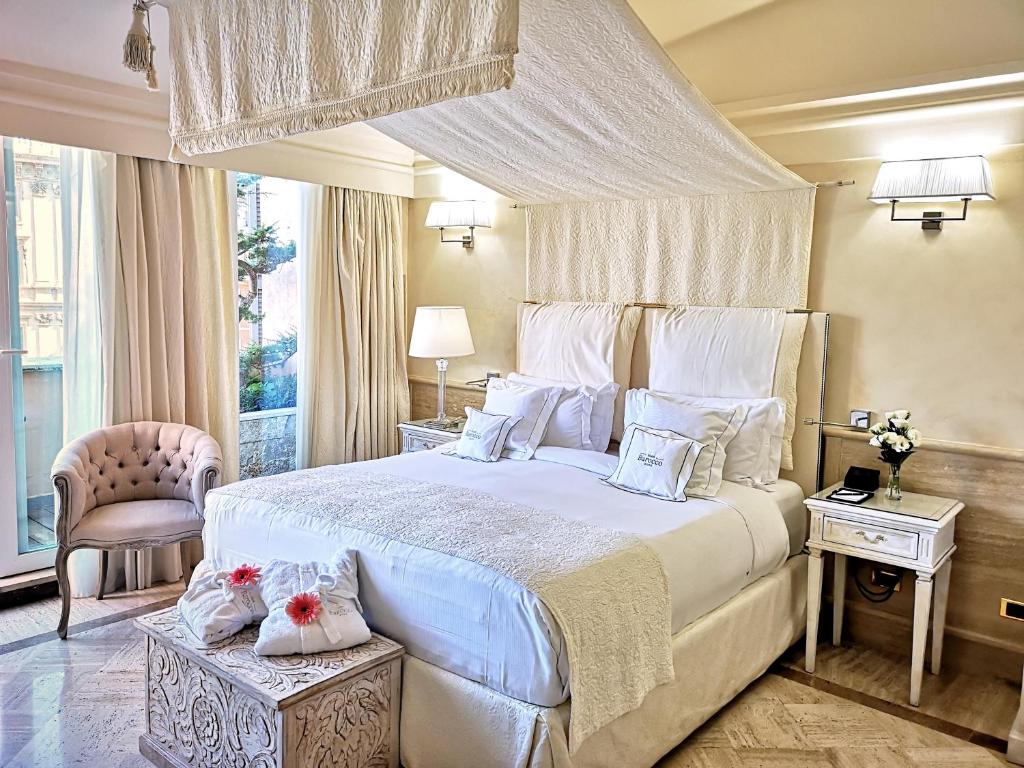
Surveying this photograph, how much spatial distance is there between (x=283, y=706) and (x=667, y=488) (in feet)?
5.43

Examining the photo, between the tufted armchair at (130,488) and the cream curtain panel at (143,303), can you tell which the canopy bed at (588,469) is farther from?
the cream curtain panel at (143,303)

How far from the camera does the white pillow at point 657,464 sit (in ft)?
10.3

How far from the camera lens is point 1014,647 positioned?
10.4ft

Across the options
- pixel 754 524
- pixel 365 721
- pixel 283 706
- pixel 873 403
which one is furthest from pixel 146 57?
pixel 873 403

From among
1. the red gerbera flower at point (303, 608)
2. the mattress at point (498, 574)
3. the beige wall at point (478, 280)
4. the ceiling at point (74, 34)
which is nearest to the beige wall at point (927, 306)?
the mattress at point (498, 574)

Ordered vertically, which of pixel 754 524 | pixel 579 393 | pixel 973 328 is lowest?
pixel 754 524

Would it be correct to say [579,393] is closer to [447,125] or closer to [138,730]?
[447,125]

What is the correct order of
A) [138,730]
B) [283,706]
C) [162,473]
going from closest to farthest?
[283,706]
[138,730]
[162,473]

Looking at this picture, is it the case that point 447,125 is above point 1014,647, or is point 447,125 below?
above

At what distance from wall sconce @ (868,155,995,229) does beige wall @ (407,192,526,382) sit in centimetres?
202

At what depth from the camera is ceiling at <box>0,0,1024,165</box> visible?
303 cm

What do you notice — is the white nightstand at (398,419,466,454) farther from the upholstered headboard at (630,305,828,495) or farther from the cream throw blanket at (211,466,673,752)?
the upholstered headboard at (630,305,828,495)

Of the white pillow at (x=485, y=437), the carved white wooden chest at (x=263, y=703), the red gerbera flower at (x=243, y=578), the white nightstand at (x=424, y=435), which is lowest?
the carved white wooden chest at (x=263, y=703)

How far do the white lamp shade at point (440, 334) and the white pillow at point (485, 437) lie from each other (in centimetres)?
80
